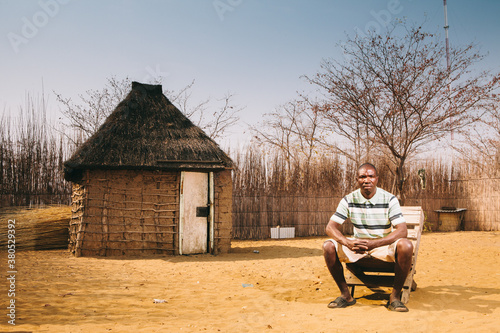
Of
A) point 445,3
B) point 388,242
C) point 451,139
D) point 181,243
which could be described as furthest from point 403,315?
point 445,3

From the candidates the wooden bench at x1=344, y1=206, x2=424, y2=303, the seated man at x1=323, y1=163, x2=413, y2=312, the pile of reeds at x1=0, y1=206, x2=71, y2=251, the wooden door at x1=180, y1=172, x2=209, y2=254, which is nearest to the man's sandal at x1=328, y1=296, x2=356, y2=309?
the seated man at x1=323, y1=163, x2=413, y2=312

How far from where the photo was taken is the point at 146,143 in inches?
355

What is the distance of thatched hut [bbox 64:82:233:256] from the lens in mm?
8430

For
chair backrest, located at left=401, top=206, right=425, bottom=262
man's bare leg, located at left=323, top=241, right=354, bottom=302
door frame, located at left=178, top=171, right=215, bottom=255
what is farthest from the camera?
door frame, located at left=178, top=171, right=215, bottom=255

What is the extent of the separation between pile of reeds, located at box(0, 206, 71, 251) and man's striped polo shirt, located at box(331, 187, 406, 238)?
321 inches

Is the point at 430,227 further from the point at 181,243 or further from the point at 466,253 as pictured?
the point at 181,243

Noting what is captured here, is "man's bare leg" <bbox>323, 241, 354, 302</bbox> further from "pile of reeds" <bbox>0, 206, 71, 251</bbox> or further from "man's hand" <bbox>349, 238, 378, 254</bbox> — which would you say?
"pile of reeds" <bbox>0, 206, 71, 251</bbox>

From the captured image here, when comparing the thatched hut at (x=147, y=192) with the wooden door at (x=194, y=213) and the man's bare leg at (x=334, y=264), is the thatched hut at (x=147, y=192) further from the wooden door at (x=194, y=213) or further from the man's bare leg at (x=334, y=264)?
the man's bare leg at (x=334, y=264)

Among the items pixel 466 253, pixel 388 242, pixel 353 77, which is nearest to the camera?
pixel 388 242

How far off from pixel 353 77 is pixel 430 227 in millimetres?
5792

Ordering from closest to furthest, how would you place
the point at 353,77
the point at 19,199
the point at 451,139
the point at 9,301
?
1. the point at 9,301
2. the point at 19,199
3. the point at 353,77
4. the point at 451,139

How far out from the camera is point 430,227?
13.7 metres

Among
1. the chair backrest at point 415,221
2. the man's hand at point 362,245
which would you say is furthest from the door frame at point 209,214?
the man's hand at point 362,245

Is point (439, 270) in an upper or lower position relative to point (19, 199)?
lower
